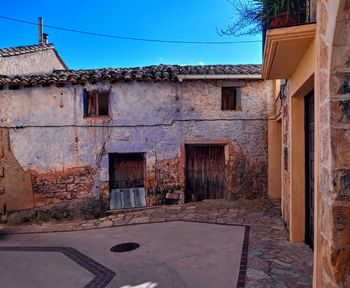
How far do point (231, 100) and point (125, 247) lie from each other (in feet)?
20.2

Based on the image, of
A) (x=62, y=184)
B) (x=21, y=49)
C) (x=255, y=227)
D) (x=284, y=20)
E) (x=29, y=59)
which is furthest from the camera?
(x=29, y=59)

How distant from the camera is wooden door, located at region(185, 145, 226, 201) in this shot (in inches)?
396

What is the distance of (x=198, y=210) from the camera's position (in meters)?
8.73

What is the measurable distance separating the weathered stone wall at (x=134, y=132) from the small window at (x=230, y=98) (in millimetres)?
203

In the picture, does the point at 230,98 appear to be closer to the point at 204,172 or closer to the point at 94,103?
the point at 204,172

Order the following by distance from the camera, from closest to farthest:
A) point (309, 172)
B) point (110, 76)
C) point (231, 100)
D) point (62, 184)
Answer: point (309, 172), point (110, 76), point (62, 184), point (231, 100)

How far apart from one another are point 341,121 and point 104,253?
4726 mm

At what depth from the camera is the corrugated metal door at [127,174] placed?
995cm

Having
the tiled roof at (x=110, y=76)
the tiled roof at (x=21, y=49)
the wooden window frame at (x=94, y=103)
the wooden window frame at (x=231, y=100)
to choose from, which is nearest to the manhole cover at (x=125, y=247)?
the wooden window frame at (x=94, y=103)

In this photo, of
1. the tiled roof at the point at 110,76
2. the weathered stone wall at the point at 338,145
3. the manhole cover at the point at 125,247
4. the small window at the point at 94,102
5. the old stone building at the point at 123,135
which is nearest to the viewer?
the weathered stone wall at the point at 338,145

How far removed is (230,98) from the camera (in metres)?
10.1

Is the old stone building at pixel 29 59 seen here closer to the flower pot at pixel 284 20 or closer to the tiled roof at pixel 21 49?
the tiled roof at pixel 21 49

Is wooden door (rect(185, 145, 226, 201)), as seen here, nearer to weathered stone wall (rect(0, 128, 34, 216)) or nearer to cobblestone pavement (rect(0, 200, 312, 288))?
cobblestone pavement (rect(0, 200, 312, 288))

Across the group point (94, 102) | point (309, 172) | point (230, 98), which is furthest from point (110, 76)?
point (309, 172)
